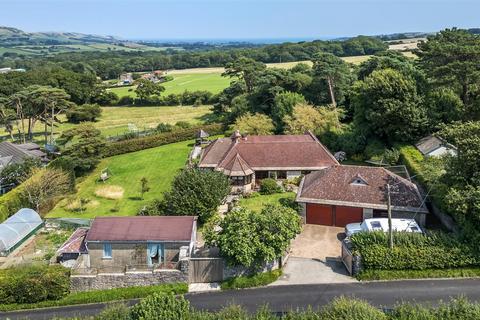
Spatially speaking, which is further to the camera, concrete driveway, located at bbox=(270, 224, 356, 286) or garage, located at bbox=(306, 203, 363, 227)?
Result: garage, located at bbox=(306, 203, 363, 227)

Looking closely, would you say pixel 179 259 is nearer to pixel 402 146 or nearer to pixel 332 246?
pixel 332 246

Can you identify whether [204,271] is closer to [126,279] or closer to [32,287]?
[126,279]

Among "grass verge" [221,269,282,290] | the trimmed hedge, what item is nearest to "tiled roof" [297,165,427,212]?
the trimmed hedge

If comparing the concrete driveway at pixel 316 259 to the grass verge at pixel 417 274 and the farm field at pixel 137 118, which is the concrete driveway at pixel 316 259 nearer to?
the grass verge at pixel 417 274

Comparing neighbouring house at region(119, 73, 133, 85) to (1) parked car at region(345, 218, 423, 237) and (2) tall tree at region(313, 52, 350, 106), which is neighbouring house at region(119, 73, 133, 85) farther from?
(1) parked car at region(345, 218, 423, 237)

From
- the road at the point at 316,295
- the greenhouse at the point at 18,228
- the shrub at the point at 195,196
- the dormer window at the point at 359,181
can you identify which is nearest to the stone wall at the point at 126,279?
the road at the point at 316,295

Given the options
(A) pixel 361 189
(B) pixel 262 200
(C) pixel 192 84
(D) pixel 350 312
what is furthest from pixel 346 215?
(C) pixel 192 84

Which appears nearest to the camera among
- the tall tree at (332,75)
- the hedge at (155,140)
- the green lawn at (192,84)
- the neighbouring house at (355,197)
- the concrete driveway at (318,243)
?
the concrete driveway at (318,243)

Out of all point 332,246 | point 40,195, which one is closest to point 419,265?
point 332,246
